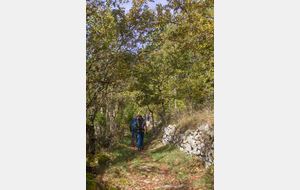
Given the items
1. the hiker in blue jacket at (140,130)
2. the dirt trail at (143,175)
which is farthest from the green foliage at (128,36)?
the hiker in blue jacket at (140,130)

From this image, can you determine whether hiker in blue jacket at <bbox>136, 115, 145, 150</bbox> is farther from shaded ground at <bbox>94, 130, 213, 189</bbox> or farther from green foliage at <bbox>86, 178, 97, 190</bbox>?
green foliage at <bbox>86, 178, 97, 190</bbox>

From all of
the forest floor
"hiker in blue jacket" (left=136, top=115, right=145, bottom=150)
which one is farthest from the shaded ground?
"hiker in blue jacket" (left=136, top=115, right=145, bottom=150)

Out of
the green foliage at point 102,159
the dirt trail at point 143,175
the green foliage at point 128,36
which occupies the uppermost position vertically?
the green foliage at point 128,36

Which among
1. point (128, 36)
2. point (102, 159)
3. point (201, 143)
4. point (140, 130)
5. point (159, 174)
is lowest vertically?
Answer: point (159, 174)

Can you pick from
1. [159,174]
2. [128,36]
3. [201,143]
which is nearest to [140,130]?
[159,174]

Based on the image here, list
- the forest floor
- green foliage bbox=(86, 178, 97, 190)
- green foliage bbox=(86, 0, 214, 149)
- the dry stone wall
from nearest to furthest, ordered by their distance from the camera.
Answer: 1. green foliage bbox=(86, 178, 97, 190)
2. the forest floor
3. green foliage bbox=(86, 0, 214, 149)
4. the dry stone wall

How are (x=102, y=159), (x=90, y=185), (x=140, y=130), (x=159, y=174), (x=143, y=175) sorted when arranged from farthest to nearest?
(x=140, y=130)
(x=102, y=159)
(x=159, y=174)
(x=143, y=175)
(x=90, y=185)

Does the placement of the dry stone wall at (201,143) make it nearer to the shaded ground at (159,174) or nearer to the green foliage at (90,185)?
the shaded ground at (159,174)

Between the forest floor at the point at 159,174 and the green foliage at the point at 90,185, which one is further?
the forest floor at the point at 159,174

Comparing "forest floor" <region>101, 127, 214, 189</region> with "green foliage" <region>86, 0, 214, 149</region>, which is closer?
"forest floor" <region>101, 127, 214, 189</region>

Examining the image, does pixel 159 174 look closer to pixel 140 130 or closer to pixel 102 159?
pixel 102 159

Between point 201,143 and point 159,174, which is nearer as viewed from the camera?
point 159,174

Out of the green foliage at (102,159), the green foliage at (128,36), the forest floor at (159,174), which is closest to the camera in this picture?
the forest floor at (159,174)
